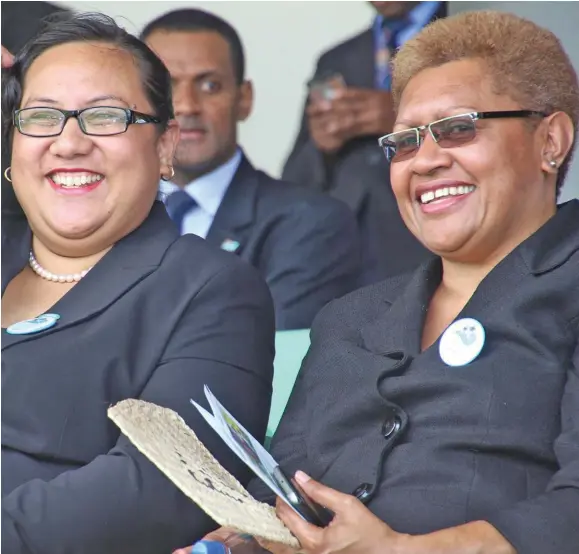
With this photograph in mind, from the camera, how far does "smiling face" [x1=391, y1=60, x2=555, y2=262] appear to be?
2.53 meters

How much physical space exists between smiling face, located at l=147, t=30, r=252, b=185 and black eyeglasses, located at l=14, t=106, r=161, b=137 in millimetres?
1570

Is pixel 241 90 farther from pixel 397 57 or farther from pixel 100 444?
pixel 100 444

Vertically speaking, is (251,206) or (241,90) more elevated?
(241,90)

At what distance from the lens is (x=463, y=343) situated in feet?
7.83

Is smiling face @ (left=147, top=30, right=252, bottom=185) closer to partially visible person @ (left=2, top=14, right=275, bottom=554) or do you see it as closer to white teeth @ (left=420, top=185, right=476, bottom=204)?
partially visible person @ (left=2, top=14, right=275, bottom=554)

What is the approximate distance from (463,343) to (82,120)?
0.99m

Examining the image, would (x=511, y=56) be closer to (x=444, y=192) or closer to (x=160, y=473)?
(x=444, y=192)

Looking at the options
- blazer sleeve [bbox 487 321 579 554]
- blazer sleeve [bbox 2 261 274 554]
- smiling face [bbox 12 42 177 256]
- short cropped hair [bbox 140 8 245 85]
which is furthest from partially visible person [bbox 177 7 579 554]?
short cropped hair [bbox 140 8 245 85]

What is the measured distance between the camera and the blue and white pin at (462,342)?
7.76ft

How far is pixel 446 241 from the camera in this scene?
258 centimetres

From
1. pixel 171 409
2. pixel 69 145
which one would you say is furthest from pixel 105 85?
pixel 171 409

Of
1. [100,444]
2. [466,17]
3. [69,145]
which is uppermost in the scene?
[466,17]

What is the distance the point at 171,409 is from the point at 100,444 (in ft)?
0.62

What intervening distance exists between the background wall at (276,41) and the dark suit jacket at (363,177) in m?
0.05
